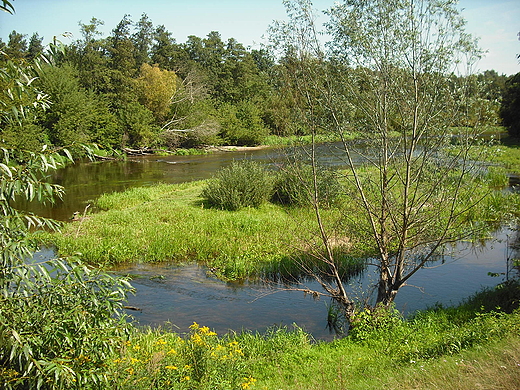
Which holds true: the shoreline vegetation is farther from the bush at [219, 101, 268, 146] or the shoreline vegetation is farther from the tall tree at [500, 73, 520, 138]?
the bush at [219, 101, 268, 146]

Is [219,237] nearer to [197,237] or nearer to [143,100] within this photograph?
[197,237]

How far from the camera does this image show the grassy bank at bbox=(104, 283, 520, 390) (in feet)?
15.1

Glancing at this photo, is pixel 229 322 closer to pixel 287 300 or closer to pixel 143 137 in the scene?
pixel 287 300

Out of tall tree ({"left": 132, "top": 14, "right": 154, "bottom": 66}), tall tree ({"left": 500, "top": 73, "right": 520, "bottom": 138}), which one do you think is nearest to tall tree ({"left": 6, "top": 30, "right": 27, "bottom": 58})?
tall tree ({"left": 132, "top": 14, "right": 154, "bottom": 66})

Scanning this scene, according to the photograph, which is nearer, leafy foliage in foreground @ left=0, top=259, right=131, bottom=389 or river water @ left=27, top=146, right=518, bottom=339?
leafy foliage in foreground @ left=0, top=259, right=131, bottom=389

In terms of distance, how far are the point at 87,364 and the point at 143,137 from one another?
41193mm

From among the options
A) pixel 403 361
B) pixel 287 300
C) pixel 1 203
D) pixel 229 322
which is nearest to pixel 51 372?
pixel 1 203

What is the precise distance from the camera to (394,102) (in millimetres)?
8375

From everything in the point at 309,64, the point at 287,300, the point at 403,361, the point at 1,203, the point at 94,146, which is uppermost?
the point at 309,64

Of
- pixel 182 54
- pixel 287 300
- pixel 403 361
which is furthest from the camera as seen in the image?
pixel 182 54

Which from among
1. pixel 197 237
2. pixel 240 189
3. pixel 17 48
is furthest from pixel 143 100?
pixel 197 237

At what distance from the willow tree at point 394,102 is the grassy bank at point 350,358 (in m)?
1.16

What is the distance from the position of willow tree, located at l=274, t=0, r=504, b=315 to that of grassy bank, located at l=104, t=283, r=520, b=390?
116 centimetres

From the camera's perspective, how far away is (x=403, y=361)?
5.94m
